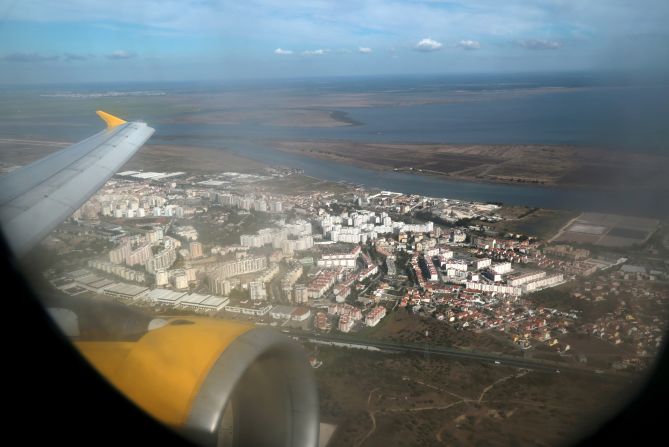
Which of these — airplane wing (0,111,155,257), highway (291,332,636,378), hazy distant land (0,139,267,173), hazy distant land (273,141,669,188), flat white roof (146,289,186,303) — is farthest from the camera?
hazy distant land (273,141,669,188)

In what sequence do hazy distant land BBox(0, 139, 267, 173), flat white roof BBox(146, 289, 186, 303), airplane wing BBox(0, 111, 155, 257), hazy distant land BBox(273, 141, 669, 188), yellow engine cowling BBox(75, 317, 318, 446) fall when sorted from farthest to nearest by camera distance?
hazy distant land BBox(273, 141, 669, 188) < hazy distant land BBox(0, 139, 267, 173) < flat white roof BBox(146, 289, 186, 303) < airplane wing BBox(0, 111, 155, 257) < yellow engine cowling BBox(75, 317, 318, 446)

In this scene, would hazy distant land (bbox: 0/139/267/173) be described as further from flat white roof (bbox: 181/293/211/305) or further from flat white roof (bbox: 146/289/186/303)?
flat white roof (bbox: 181/293/211/305)

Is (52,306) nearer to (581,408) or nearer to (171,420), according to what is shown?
(171,420)

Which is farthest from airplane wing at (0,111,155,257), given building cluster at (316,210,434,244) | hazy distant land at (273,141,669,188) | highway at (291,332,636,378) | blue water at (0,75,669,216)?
hazy distant land at (273,141,669,188)

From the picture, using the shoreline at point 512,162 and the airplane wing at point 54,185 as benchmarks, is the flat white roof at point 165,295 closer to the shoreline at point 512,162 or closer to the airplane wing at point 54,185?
the airplane wing at point 54,185

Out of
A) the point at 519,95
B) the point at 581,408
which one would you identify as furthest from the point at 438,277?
the point at 519,95

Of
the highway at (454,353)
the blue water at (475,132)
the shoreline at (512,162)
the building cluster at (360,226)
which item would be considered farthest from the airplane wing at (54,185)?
the shoreline at (512,162)
